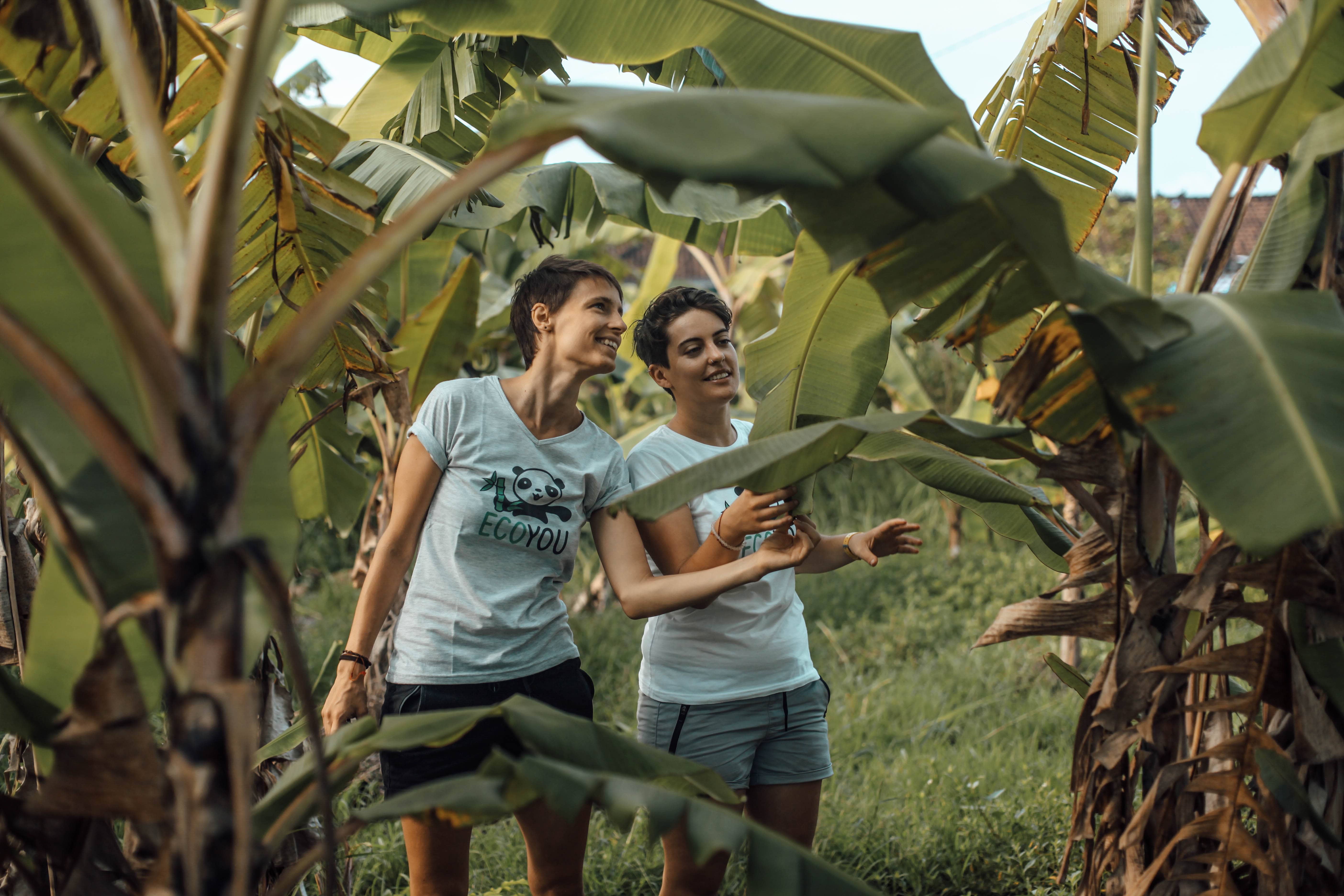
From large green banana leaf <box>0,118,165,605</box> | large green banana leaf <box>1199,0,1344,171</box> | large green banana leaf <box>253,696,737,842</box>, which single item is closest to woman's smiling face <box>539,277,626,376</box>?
large green banana leaf <box>253,696,737,842</box>

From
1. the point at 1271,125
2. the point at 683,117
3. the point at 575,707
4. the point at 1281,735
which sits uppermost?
the point at 1271,125

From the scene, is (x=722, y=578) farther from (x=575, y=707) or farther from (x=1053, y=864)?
(x=1053, y=864)

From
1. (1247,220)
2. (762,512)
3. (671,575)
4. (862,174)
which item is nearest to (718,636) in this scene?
(671,575)

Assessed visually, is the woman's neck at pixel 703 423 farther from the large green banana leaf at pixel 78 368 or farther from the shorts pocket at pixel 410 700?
the large green banana leaf at pixel 78 368

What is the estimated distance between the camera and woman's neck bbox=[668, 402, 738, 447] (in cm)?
218

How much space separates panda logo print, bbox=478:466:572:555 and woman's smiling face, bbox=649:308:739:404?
373mm

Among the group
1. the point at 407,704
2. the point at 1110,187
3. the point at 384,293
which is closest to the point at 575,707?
the point at 407,704

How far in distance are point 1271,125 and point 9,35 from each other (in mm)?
1970

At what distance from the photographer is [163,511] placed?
0.90 meters

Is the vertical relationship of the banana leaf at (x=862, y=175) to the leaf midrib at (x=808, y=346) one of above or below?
above

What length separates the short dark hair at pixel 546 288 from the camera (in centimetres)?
211

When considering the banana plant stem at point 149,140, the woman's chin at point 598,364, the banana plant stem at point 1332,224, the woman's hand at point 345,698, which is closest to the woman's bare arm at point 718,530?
the woman's chin at point 598,364

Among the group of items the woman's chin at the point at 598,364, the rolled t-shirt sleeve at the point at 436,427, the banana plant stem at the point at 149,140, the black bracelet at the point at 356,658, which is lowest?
the black bracelet at the point at 356,658

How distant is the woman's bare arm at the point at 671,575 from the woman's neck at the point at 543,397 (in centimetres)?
23
